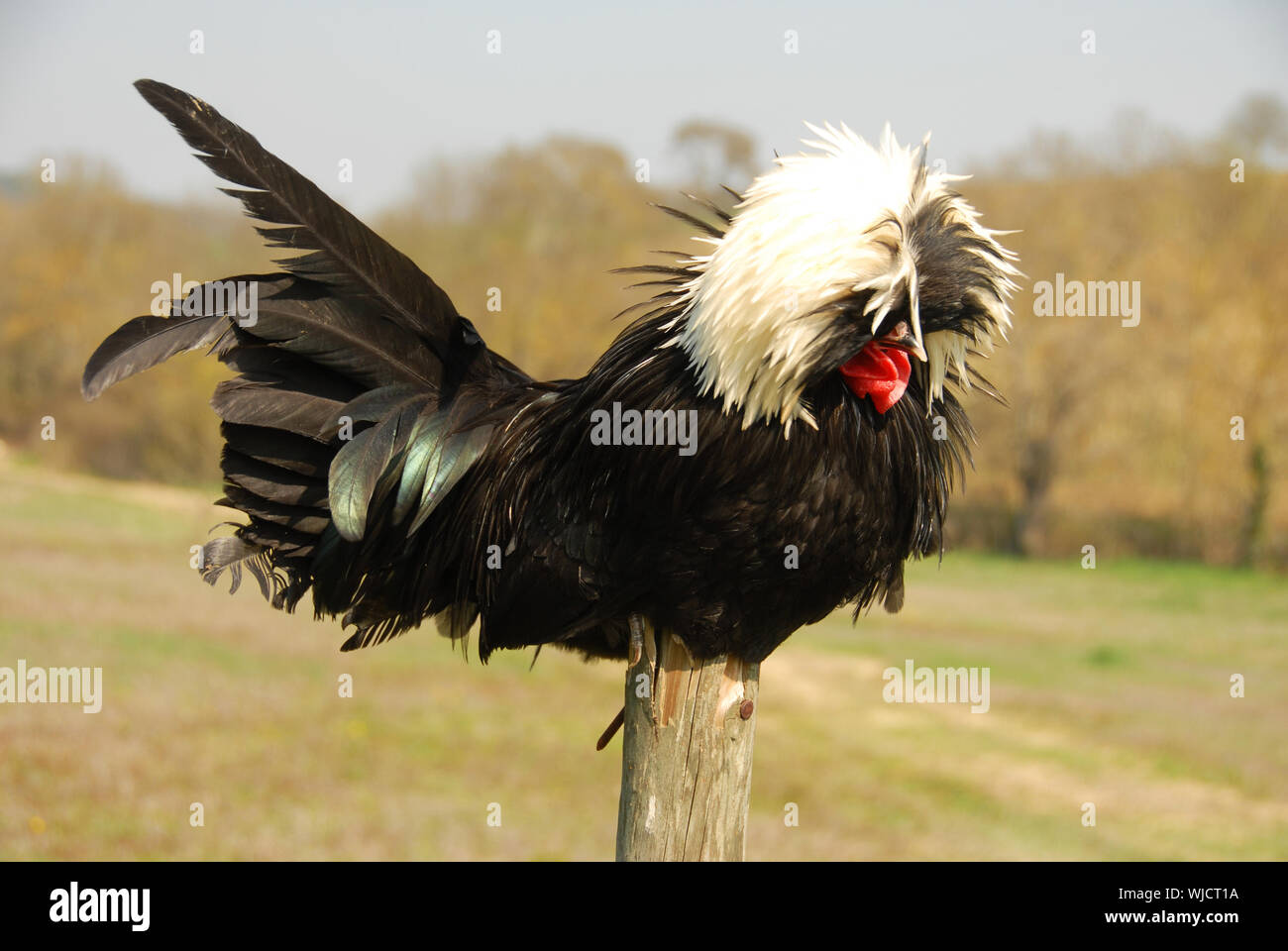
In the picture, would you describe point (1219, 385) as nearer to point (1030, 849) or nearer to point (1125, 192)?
point (1125, 192)

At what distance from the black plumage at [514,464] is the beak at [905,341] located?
4cm

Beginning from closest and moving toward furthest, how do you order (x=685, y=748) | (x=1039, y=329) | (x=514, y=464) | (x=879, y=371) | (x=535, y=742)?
(x=879, y=371) < (x=685, y=748) < (x=514, y=464) < (x=535, y=742) < (x=1039, y=329)

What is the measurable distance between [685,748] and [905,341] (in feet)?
5.15

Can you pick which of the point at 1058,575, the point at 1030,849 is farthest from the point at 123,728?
the point at 1058,575

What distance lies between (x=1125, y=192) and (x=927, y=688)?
2853cm

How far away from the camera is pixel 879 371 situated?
3.31m

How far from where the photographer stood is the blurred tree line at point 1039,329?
3141cm

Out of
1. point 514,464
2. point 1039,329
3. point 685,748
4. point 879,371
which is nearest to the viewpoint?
point 879,371

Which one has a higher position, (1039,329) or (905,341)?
(1039,329)

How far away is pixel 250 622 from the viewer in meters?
18.2

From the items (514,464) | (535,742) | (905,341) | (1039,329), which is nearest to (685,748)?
(514,464)

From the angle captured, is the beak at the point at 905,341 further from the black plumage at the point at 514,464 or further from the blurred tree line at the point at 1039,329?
the blurred tree line at the point at 1039,329

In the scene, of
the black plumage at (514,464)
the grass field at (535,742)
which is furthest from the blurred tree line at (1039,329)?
the black plumage at (514,464)

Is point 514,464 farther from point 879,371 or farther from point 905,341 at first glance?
point 905,341
